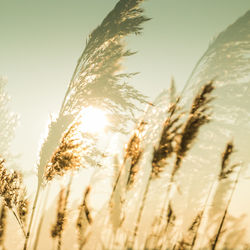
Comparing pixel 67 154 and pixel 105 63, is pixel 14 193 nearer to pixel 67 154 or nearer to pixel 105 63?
pixel 67 154

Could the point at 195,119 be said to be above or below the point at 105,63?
below

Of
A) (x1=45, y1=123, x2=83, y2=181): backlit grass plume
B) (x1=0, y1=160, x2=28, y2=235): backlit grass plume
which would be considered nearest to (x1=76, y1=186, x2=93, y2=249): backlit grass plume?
(x1=45, y1=123, x2=83, y2=181): backlit grass plume

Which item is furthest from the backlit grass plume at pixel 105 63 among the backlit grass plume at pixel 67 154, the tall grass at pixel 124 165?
the backlit grass plume at pixel 67 154

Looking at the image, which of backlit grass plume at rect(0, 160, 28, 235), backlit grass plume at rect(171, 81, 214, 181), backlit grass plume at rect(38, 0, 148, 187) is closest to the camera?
backlit grass plume at rect(171, 81, 214, 181)

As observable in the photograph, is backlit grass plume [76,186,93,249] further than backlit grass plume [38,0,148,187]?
No

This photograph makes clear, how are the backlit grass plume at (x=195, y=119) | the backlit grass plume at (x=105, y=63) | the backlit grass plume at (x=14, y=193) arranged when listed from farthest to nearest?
the backlit grass plume at (x=105, y=63), the backlit grass plume at (x=14, y=193), the backlit grass plume at (x=195, y=119)

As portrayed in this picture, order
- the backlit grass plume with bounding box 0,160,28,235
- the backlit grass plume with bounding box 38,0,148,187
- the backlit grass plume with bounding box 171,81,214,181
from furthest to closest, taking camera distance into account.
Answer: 1. the backlit grass plume with bounding box 38,0,148,187
2. the backlit grass plume with bounding box 0,160,28,235
3. the backlit grass plume with bounding box 171,81,214,181

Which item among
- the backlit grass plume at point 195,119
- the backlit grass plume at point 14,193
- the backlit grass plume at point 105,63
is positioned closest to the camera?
the backlit grass plume at point 195,119

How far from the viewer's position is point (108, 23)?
3957mm

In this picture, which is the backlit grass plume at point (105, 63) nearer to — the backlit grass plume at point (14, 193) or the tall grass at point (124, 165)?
the tall grass at point (124, 165)

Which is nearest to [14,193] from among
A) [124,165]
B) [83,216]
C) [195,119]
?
[83,216]

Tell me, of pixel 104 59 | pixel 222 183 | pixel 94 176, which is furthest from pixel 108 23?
pixel 94 176

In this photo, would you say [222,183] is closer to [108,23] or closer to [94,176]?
[108,23]

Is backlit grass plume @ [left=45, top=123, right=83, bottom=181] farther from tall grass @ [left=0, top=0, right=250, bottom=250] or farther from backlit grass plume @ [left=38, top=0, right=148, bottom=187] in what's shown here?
backlit grass plume @ [left=38, top=0, right=148, bottom=187]
